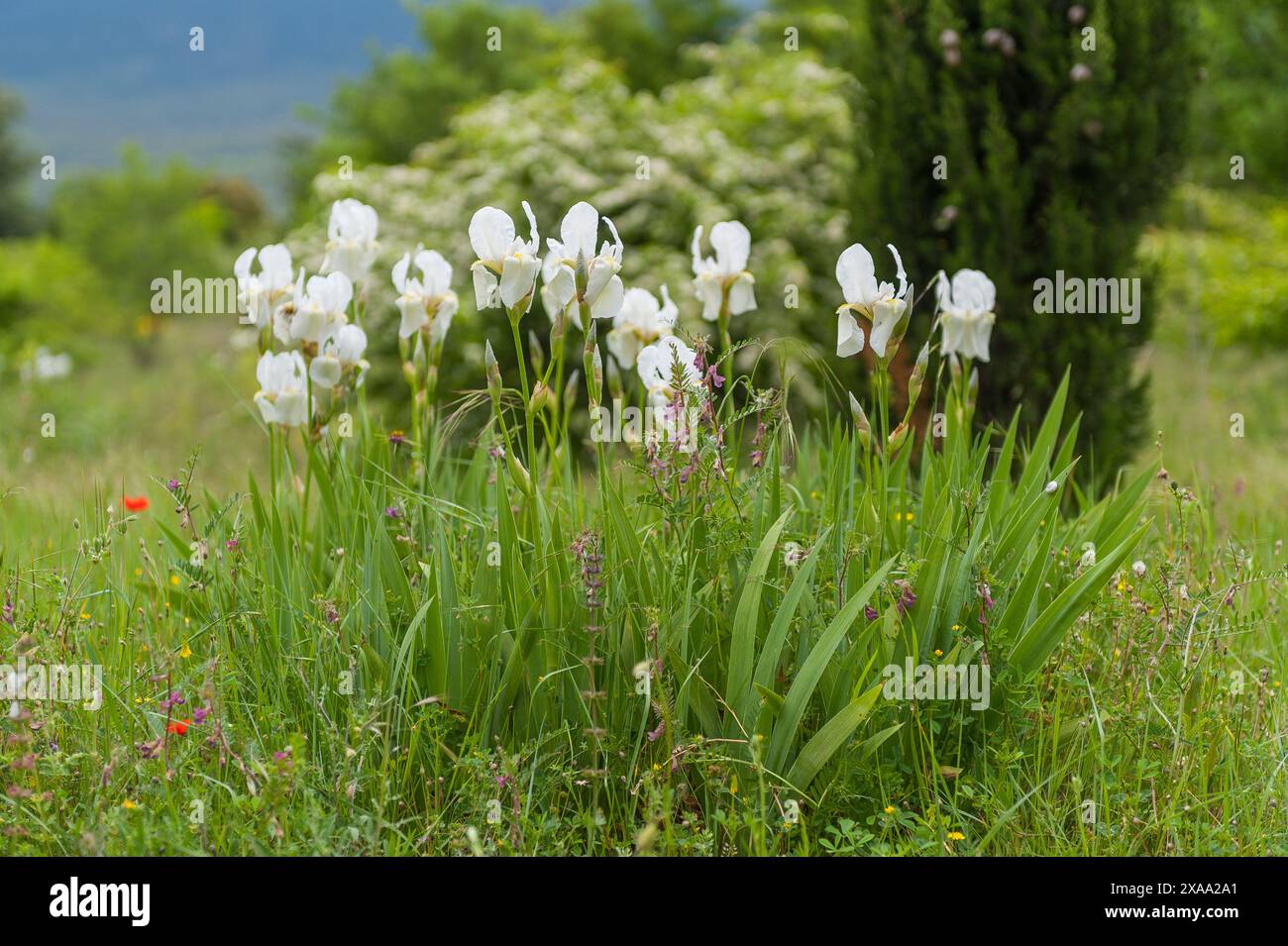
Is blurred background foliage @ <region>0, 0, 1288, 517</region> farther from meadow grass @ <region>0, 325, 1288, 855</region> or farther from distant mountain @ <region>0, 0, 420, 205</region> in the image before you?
distant mountain @ <region>0, 0, 420, 205</region>

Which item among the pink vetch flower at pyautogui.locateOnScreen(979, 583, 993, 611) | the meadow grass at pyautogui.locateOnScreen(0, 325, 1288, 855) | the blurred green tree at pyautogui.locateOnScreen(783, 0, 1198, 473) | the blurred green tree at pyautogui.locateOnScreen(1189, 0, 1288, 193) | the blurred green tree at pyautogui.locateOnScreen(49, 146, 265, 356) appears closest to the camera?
the meadow grass at pyautogui.locateOnScreen(0, 325, 1288, 855)

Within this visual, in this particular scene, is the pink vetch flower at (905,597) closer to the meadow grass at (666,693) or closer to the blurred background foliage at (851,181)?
the meadow grass at (666,693)

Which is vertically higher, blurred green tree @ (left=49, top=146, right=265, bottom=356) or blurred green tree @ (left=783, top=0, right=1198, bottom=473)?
blurred green tree @ (left=49, top=146, right=265, bottom=356)

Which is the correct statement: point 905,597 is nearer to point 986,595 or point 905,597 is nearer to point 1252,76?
point 986,595

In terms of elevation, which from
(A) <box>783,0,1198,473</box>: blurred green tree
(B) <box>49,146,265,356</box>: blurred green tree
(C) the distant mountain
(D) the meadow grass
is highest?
(C) the distant mountain

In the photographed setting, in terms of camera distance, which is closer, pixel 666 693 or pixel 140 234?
pixel 666 693

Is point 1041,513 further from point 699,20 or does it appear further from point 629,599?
point 699,20

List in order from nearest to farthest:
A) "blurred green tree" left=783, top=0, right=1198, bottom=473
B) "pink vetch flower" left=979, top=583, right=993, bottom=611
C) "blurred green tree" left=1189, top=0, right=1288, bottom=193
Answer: "pink vetch flower" left=979, top=583, right=993, bottom=611 < "blurred green tree" left=783, top=0, right=1198, bottom=473 < "blurred green tree" left=1189, top=0, right=1288, bottom=193

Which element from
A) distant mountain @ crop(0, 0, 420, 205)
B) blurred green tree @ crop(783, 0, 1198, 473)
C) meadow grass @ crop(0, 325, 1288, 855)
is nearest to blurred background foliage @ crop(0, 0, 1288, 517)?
blurred green tree @ crop(783, 0, 1198, 473)

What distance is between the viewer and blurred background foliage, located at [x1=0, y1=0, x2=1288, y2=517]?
5.43m

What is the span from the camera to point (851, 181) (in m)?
5.84

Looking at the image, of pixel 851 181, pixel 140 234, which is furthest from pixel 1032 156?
pixel 140 234
